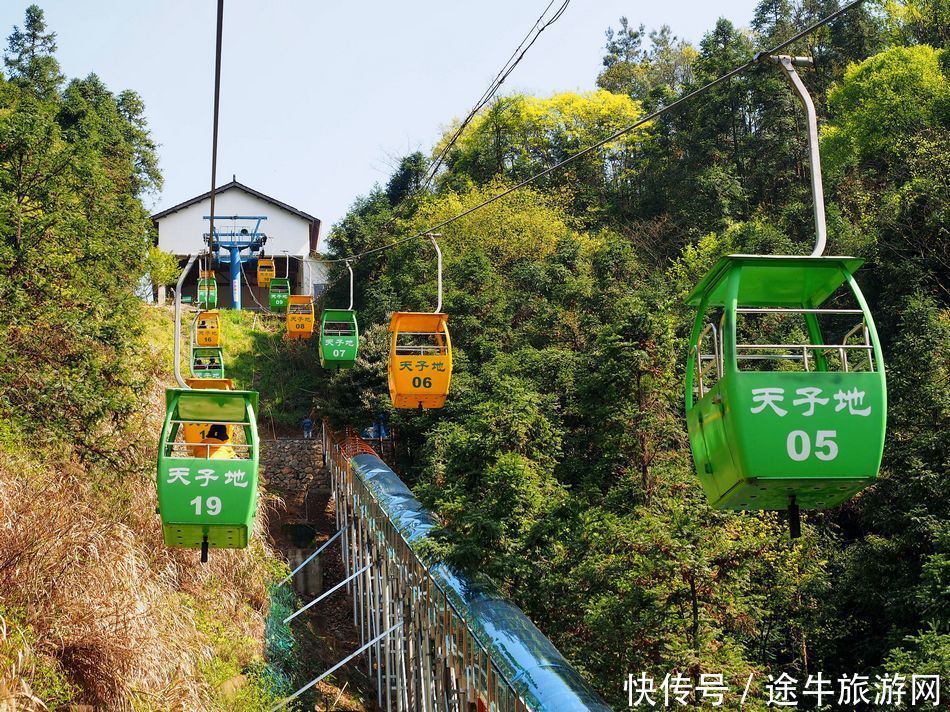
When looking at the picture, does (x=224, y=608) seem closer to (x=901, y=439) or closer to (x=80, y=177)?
(x=901, y=439)

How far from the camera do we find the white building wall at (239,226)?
43812 mm

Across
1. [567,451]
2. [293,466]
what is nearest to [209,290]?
[293,466]

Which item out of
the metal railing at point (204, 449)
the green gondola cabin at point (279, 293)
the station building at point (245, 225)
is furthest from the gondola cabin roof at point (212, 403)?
the station building at point (245, 225)

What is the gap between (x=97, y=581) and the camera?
12.1m

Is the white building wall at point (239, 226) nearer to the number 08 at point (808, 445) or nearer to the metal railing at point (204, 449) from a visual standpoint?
the metal railing at point (204, 449)

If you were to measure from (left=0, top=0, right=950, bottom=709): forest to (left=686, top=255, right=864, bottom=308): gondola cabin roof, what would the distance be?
5948mm

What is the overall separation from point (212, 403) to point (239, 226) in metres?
35.2

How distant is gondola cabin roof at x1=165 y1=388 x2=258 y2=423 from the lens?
9.90m

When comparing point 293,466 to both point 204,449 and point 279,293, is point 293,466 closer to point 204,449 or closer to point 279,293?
point 279,293

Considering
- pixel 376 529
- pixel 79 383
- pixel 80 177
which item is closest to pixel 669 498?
pixel 376 529

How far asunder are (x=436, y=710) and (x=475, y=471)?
338cm

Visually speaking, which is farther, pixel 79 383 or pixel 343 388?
pixel 343 388

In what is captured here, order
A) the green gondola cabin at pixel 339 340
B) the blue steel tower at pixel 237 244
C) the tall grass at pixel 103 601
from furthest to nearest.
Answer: the blue steel tower at pixel 237 244, the green gondola cabin at pixel 339 340, the tall grass at pixel 103 601

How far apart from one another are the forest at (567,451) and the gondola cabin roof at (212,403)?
2490mm
